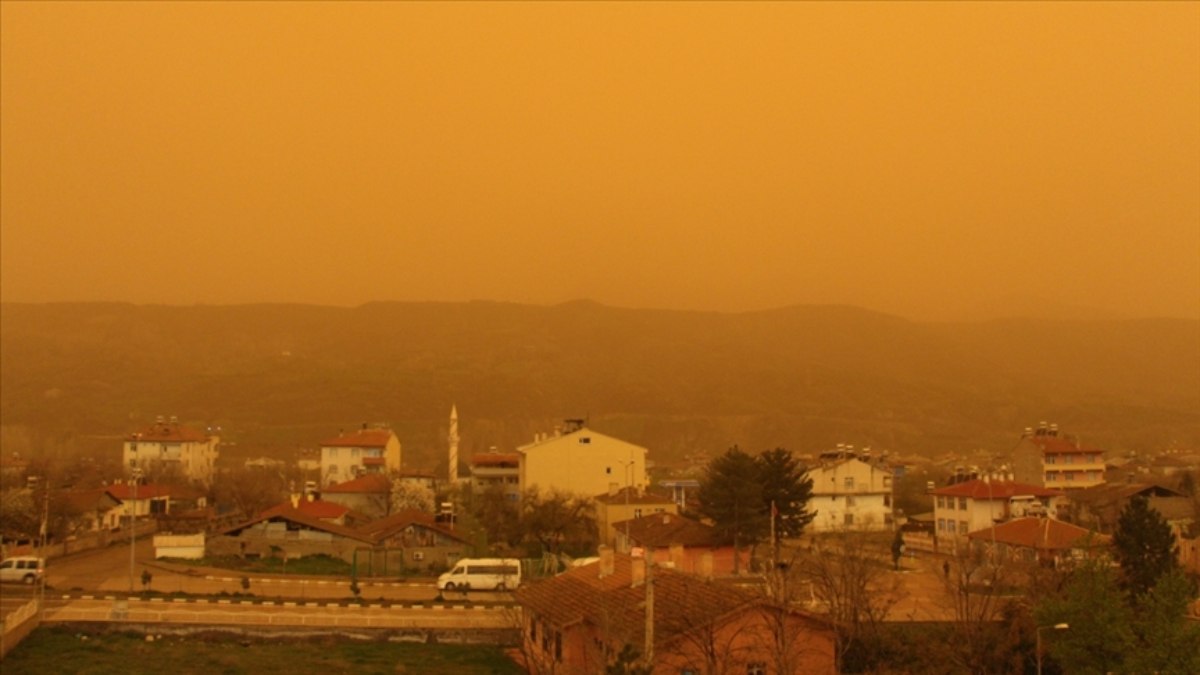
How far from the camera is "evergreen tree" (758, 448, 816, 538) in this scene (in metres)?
33.3

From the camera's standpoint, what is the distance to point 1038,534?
30.1m

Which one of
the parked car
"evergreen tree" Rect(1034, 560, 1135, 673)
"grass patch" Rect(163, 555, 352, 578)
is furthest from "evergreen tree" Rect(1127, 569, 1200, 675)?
the parked car

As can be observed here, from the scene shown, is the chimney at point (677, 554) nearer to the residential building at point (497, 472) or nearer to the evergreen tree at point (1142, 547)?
the evergreen tree at point (1142, 547)

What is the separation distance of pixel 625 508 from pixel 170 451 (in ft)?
117

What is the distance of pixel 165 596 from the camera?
25.8 m

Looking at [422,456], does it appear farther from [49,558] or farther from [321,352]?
[321,352]

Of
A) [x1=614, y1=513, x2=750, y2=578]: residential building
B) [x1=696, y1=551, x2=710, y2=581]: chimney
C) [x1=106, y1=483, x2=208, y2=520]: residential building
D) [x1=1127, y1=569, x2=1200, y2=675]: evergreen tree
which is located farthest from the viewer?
[x1=106, y1=483, x2=208, y2=520]: residential building

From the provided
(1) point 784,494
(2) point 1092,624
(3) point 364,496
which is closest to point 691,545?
(1) point 784,494

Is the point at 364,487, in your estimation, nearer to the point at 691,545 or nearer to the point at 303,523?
the point at 303,523

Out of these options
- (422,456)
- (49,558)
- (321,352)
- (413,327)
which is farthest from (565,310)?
(49,558)

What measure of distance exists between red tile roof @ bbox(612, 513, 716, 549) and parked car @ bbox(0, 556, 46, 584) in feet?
52.0

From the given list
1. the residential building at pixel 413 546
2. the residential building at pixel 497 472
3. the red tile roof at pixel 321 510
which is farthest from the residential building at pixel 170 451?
the residential building at pixel 413 546

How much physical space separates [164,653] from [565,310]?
167383mm

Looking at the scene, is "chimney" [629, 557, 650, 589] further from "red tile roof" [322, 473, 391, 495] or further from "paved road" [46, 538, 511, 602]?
"red tile roof" [322, 473, 391, 495]
